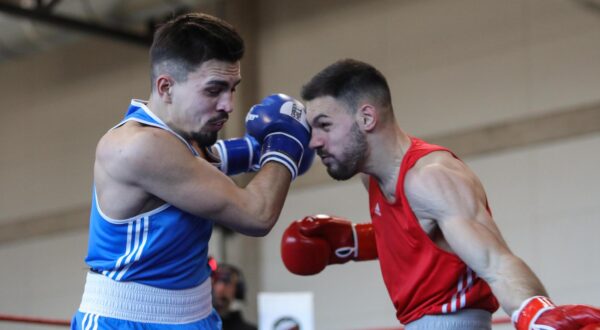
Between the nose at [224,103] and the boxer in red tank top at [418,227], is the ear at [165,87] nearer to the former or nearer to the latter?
the nose at [224,103]

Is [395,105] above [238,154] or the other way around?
above

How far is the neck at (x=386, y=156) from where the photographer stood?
3156mm

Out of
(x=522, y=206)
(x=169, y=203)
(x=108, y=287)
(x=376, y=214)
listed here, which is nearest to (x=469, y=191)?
(x=376, y=214)

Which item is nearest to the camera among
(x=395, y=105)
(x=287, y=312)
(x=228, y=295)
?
(x=287, y=312)

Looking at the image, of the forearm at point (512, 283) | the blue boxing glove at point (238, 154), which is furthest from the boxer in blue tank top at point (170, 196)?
the forearm at point (512, 283)

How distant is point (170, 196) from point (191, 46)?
43 centimetres

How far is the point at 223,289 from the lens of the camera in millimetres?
5875

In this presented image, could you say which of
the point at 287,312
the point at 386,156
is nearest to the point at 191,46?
the point at 386,156

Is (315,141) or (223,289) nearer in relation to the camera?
(315,141)

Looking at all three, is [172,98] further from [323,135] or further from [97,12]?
[97,12]

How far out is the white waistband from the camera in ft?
8.42

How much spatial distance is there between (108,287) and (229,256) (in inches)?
247

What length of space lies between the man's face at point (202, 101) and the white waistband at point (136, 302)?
17.4 inches

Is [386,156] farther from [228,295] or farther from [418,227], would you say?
[228,295]
